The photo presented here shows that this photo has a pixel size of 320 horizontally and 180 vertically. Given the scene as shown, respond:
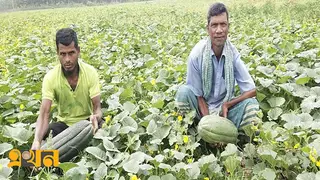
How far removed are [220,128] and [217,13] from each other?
961 millimetres

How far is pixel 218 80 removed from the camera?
3.58m

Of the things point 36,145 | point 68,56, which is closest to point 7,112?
point 36,145

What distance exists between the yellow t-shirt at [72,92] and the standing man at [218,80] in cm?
81

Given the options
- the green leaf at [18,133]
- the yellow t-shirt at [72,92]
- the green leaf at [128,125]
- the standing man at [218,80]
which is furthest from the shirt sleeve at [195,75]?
the green leaf at [18,133]

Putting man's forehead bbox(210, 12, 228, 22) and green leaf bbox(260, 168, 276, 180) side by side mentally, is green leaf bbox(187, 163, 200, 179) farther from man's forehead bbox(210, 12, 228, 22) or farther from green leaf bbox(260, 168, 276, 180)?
man's forehead bbox(210, 12, 228, 22)

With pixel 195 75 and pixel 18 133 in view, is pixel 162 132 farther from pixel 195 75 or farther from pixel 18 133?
pixel 18 133

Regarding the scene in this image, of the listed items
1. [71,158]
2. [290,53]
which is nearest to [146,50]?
[290,53]

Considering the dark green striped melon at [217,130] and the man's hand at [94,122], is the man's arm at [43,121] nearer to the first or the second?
the man's hand at [94,122]

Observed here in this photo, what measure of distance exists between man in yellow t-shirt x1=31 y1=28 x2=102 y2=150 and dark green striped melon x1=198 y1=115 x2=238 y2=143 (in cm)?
94

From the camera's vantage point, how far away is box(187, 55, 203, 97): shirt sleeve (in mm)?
3602

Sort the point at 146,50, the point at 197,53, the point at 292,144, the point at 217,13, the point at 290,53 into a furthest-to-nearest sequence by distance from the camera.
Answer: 1. the point at 146,50
2. the point at 290,53
3. the point at 197,53
4. the point at 217,13
5. the point at 292,144

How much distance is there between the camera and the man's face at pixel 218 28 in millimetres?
3357

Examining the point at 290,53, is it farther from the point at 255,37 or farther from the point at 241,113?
the point at 241,113

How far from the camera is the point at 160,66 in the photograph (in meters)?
5.50
